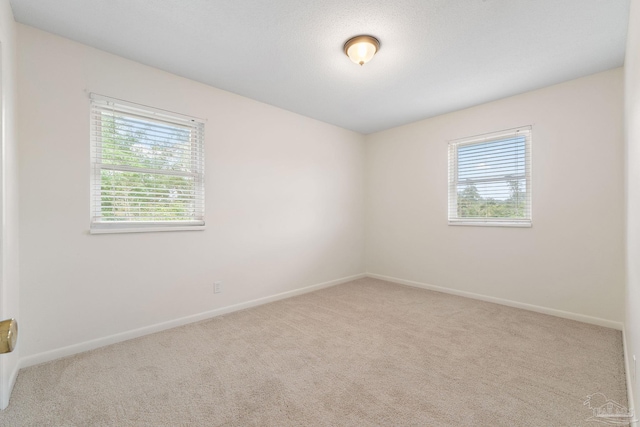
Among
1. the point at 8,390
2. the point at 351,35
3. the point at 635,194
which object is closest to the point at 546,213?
the point at 635,194

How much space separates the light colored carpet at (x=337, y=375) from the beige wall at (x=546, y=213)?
0.44m

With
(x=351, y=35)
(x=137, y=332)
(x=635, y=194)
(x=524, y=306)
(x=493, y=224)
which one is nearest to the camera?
(x=635, y=194)

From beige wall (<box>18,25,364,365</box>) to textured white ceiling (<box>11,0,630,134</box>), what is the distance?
0.30 metres

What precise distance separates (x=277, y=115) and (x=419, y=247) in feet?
9.29

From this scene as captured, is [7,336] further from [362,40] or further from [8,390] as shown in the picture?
[362,40]

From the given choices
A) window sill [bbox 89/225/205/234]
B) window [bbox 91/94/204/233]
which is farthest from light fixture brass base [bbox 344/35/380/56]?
window sill [bbox 89/225/205/234]

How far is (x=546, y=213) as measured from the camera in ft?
10.5

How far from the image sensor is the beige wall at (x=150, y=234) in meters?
2.18

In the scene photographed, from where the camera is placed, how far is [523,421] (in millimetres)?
1578

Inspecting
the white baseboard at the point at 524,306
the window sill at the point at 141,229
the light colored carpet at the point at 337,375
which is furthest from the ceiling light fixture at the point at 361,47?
the white baseboard at the point at 524,306

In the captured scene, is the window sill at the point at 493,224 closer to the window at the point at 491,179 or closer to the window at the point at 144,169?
the window at the point at 491,179

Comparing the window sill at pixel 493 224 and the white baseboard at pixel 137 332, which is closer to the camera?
the white baseboard at pixel 137 332

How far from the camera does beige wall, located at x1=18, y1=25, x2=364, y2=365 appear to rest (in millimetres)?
2182

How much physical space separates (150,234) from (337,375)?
2.12 m
